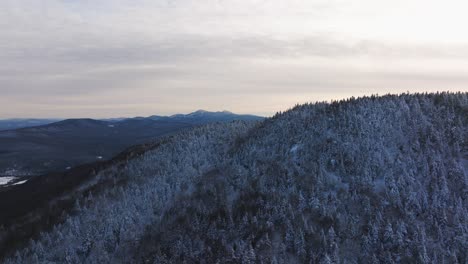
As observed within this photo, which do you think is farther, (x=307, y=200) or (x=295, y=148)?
(x=295, y=148)

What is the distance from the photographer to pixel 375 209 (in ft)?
76.5

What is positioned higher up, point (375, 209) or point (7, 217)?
point (375, 209)

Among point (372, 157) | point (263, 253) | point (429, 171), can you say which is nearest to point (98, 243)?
point (263, 253)

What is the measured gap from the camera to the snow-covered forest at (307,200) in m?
21.7

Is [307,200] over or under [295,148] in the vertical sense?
under

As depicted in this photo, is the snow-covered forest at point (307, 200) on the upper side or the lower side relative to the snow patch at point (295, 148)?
lower

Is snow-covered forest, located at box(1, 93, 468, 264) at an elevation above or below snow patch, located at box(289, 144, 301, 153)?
below

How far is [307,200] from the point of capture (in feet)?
83.6

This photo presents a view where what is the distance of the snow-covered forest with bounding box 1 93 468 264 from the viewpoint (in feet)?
71.1

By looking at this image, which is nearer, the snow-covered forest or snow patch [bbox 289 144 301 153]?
the snow-covered forest

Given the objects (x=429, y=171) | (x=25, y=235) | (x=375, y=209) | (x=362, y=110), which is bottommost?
(x=25, y=235)

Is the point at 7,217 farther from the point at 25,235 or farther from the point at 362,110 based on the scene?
the point at 362,110

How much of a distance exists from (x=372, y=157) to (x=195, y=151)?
2164 cm

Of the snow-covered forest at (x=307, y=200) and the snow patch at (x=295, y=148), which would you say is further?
the snow patch at (x=295, y=148)
